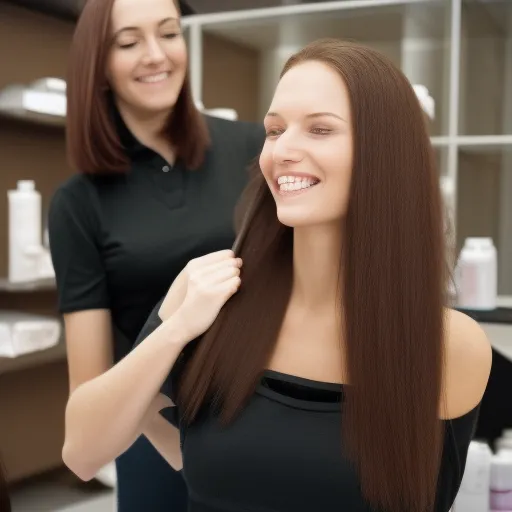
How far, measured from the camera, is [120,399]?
1.00 m

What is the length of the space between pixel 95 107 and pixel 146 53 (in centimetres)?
15

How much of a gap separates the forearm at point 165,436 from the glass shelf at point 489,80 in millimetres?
1577

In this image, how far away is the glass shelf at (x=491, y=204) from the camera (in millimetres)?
2346

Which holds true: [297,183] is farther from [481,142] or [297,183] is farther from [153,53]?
[481,142]

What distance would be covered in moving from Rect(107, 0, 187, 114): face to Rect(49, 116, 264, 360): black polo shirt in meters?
0.12

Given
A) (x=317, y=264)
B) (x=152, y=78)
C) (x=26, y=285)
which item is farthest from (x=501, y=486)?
(x=26, y=285)

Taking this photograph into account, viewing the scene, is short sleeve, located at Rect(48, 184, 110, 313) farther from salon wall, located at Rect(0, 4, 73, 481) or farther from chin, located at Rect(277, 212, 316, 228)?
salon wall, located at Rect(0, 4, 73, 481)

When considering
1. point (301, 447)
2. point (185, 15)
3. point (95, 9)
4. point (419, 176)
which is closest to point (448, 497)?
point (301, 447)

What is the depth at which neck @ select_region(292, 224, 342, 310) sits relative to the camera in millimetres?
1031

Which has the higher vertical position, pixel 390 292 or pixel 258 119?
pixel 258 119

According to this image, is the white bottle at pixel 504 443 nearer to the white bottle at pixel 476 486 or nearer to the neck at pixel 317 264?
the white bottle at pixel 476 486

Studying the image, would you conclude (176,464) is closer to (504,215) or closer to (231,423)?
(231,423)

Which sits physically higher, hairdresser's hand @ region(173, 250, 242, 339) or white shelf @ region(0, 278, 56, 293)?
hairdresser's hand @ region(173, 250, 242, 339)

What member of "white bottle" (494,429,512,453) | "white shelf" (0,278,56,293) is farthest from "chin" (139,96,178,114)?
"white bottle" (494,429,512,453)
